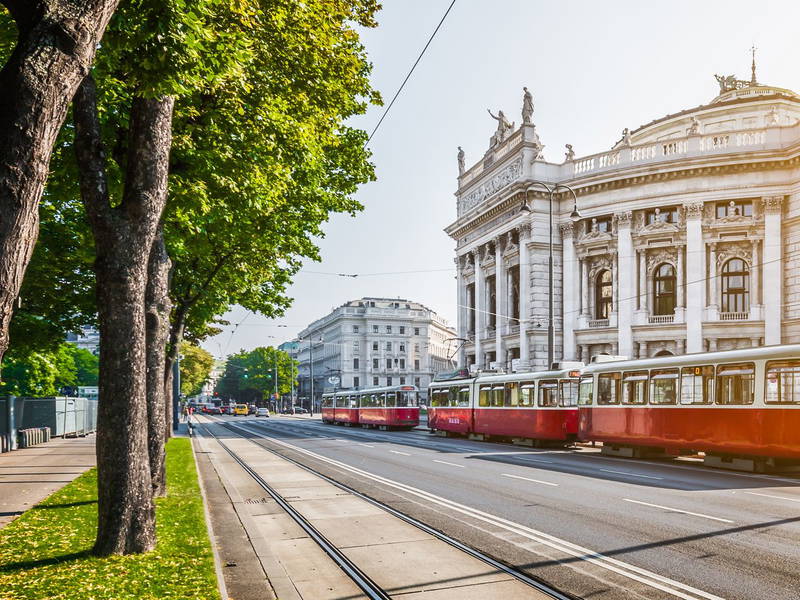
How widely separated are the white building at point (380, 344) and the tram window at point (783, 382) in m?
101

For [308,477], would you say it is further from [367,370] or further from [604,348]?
[367,370]

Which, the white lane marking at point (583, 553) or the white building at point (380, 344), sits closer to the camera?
the white lane marking at point (583, 553)

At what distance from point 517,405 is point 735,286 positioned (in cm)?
2195

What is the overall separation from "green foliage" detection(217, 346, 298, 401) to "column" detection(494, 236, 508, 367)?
55.7 m

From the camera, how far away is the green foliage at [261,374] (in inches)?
4291

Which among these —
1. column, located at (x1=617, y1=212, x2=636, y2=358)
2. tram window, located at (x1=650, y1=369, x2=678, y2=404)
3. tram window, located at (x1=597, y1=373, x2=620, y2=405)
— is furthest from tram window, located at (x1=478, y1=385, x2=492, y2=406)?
column, located at (x1=617, y1=212, x2=636, y2=358)

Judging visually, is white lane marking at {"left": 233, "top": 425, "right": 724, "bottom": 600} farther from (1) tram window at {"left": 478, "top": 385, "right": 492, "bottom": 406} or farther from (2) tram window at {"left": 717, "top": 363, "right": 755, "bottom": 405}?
(1) tram window at {"left": 478, "top": 385, "right": 492, "bottom": 406}

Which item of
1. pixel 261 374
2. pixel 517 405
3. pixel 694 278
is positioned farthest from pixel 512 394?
pixel 261 374

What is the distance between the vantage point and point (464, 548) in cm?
941

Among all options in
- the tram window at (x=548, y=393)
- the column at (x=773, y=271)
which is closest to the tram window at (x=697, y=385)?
the tram window at (x=548, y=393)

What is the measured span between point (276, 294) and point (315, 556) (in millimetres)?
17924

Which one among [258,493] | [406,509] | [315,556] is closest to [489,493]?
[406,509]

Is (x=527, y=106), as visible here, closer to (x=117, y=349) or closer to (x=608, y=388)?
(x=608, y=388)

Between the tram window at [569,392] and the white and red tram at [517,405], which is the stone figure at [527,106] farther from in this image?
the tram window at [569,392]
